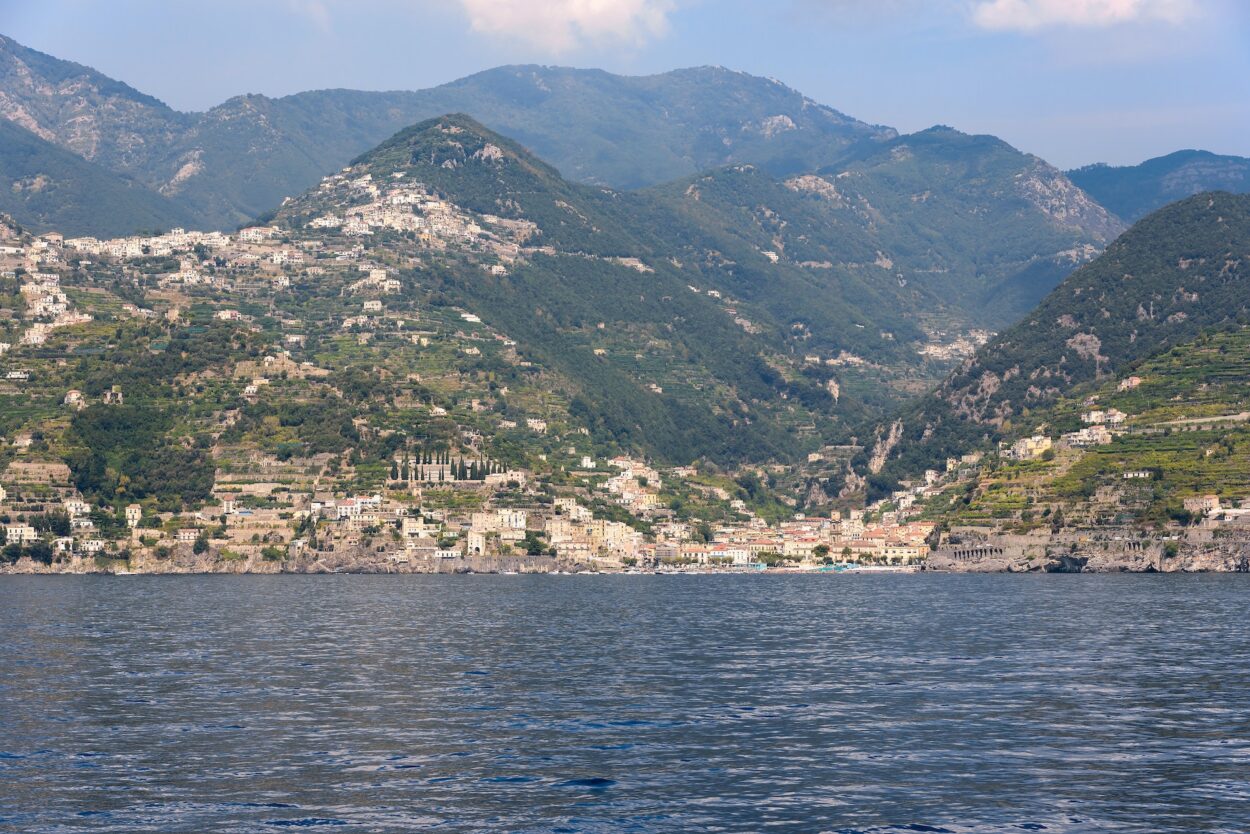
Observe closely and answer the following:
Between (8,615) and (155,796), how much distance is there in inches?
3188

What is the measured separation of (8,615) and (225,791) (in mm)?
81290

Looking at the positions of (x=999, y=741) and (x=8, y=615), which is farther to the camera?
(x=8, y=615)

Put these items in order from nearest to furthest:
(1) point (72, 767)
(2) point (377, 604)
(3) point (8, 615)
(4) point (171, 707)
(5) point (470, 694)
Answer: (1) point (72, 767)
(4) point (171, 707)
(5) point (470, 694)
(3) point (8, 615)
(2) point (377, 604)

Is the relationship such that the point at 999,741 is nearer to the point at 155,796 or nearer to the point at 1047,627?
the point at 155,796

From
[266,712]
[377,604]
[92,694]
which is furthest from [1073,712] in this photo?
[377,604]

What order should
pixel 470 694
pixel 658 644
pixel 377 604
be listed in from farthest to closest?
pixel 377 604, pixel 658 644, pixel 470 694

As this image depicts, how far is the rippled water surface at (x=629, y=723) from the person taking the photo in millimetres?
51156

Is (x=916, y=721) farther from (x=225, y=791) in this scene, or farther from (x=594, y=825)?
(x=225, y=791)

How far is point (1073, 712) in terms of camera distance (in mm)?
69562

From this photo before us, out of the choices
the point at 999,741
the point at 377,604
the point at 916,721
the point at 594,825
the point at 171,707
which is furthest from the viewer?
the point at 377,604

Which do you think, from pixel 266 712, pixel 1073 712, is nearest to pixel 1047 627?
pixel 1073 712

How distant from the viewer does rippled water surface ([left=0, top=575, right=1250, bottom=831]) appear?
51156mm

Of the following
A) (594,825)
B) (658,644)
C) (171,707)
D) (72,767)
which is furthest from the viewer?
(658,644)

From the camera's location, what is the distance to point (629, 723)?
67.8 m
